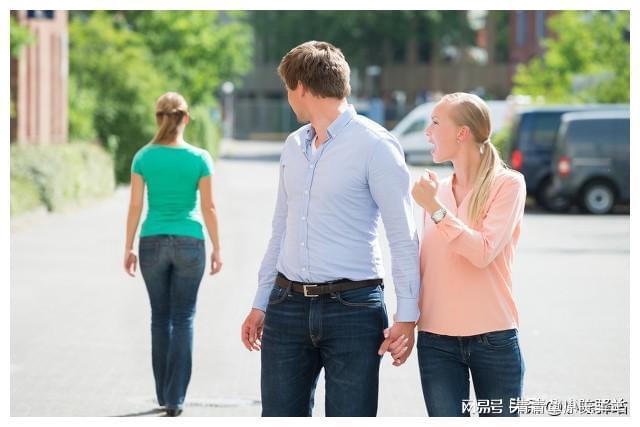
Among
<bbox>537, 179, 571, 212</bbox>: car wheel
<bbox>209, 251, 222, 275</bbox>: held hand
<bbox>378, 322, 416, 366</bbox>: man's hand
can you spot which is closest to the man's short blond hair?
<bbox>378, 322, 416, 366</bbox>: man's hand

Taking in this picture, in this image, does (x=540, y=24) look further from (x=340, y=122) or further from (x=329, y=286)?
(x=329, y=286)

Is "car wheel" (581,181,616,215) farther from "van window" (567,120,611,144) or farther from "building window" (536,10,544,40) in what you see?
"building window" (536,10,544,40)

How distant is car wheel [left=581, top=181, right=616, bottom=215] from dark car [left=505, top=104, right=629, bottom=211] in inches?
29.8

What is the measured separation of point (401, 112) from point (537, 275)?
60.9 metres

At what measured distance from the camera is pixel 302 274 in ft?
13.9

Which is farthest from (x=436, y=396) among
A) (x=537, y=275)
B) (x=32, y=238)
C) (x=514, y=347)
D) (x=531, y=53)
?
(x=531, y=53)

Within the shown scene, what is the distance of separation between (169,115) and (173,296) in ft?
2.92

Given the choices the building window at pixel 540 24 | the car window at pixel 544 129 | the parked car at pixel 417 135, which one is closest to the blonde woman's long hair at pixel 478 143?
the car window at pixel 544 129

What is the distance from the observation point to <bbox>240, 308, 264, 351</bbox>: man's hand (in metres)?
4.50

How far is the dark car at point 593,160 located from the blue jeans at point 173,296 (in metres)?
16.8

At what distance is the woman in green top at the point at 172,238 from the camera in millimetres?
6773

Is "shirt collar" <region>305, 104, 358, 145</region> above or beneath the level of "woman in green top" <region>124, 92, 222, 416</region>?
above

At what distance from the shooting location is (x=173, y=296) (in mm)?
6793
